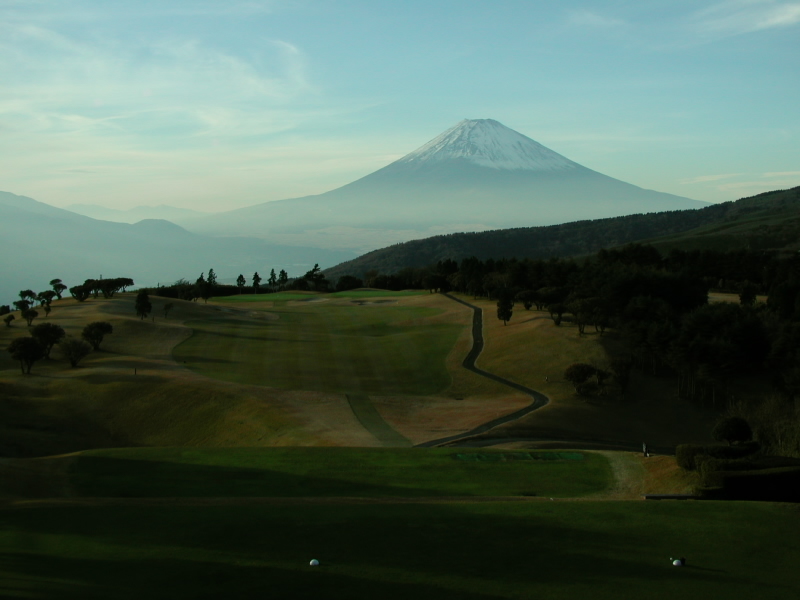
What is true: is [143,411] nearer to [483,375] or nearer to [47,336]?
[47,336]

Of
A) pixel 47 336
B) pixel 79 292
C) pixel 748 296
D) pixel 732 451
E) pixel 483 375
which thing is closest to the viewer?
pixel 732 451

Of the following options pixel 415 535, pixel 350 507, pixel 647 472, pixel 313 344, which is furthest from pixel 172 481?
pixel 313 344

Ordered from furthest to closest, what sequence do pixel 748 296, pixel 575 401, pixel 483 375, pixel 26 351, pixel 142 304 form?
1. pixel 142 304
2. pixel 748 296
3. pixel 483 375
4. pixel 26 351
5. pixel 575 401

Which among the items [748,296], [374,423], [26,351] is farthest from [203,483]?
[748,296]

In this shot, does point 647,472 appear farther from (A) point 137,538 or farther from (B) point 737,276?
(B) point 737,276

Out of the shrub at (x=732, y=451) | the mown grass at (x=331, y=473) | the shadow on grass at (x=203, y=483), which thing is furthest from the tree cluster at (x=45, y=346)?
the shrub at (x=732, y=451)

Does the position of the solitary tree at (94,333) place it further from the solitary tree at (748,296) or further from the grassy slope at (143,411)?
the solitary tree at (748,296)

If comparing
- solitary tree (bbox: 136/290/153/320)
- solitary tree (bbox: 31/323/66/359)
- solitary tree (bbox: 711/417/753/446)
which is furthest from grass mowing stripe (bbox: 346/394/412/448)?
solitary tree (bbox: 136/290/153/320)
